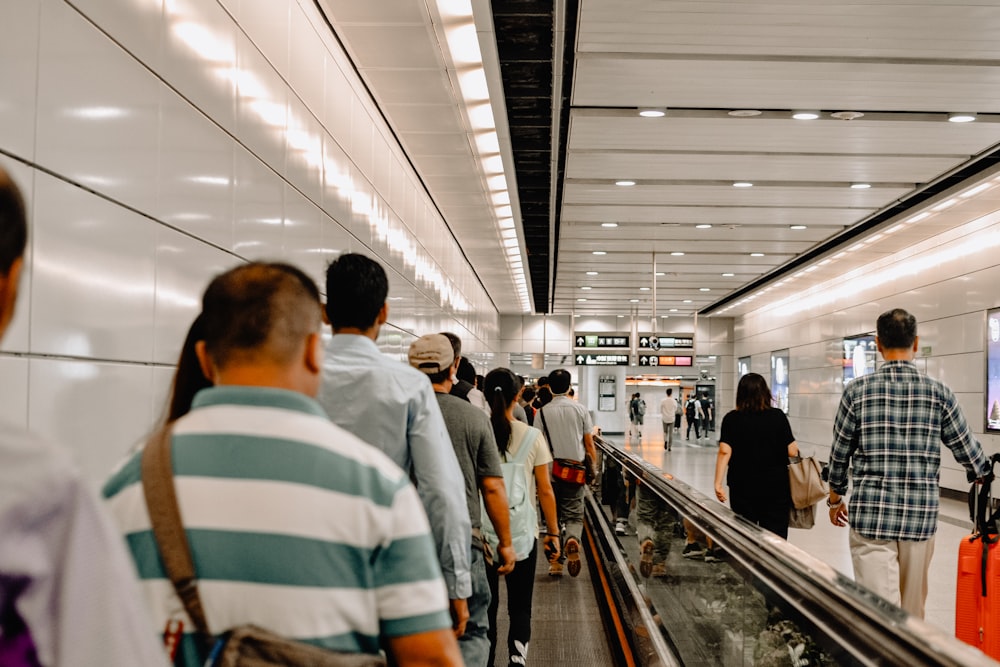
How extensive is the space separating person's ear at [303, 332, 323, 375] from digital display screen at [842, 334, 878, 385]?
18.1 meters

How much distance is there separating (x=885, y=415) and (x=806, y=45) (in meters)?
3.52

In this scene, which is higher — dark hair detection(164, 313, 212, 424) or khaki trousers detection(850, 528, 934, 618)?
dark hair detection(164, 313, 212, 424)

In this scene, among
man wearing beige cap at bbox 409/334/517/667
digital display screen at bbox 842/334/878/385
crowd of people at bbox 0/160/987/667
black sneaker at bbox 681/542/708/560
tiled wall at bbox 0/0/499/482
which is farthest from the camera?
digital display screen at bbox 842/334/878/385

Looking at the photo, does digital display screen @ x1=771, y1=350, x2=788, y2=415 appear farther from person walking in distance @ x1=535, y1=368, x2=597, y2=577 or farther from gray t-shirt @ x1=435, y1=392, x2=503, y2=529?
gray t-shirt @ x1=435, y1=392, x2=503, y2=529

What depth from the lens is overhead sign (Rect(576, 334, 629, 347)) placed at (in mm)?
26047

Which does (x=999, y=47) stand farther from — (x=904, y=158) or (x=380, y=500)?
(x=380, y=500)

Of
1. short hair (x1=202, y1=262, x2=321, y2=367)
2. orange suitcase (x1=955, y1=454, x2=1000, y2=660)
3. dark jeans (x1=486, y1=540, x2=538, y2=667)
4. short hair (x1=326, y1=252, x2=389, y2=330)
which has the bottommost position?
dark jeans (x1=486, y1=540, x2=538, y2=667)

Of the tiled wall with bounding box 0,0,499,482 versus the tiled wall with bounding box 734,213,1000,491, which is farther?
the tiled wall with bounding box 734,213,1000,491

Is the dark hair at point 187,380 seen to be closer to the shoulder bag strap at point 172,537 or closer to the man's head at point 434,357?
the shoulder bag strap at point 172,537

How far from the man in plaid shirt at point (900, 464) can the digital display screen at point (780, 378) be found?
2085 cm

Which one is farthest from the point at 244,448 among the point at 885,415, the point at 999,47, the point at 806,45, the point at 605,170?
the point at 605,170

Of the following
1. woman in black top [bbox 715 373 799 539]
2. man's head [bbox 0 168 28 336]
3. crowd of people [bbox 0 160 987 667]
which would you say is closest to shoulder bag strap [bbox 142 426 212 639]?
crowd of people [bbox 0 160 987 667]

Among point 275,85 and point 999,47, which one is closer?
point 275,85

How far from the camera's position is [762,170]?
10484 mm
